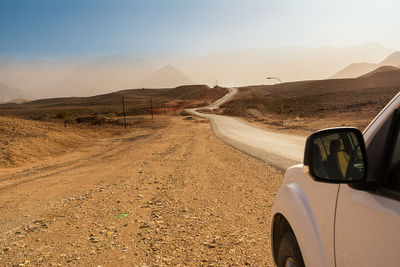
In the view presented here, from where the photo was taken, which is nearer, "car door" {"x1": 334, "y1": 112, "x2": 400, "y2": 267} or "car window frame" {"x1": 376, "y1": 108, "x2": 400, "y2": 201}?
"car door" {"x1": 334, "y1": 112, "x2": 400, "y2": 267}

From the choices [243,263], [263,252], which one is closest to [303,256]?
[243,263]

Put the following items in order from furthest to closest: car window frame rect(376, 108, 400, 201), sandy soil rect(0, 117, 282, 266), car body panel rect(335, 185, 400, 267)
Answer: sandy soil rect(0, 117, 282, 266)
car window frame rect(376, 108, 400, 201)
car body panel rect(335, 185, 400, 267)

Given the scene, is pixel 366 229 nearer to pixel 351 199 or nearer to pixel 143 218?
pixel 351 199

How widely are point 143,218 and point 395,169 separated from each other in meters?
5.33

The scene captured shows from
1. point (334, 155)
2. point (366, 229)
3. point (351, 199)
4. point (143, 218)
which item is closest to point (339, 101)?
point (143, 218)

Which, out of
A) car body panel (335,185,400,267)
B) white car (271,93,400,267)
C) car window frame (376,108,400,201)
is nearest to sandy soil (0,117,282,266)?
white car (271,93,400,267)

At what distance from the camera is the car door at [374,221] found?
121cm

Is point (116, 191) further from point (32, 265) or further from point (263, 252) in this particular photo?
point (263, 252)

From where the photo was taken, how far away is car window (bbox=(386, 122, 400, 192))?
4.27 feet

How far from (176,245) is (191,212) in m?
1.54

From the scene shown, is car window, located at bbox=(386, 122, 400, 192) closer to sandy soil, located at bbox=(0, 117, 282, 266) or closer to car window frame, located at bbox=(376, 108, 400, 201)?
car window frame, located at bbox=(376, 108, 400, 201)

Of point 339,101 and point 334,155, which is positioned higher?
point 334,155

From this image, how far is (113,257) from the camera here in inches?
169

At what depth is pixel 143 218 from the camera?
19.2 ft
